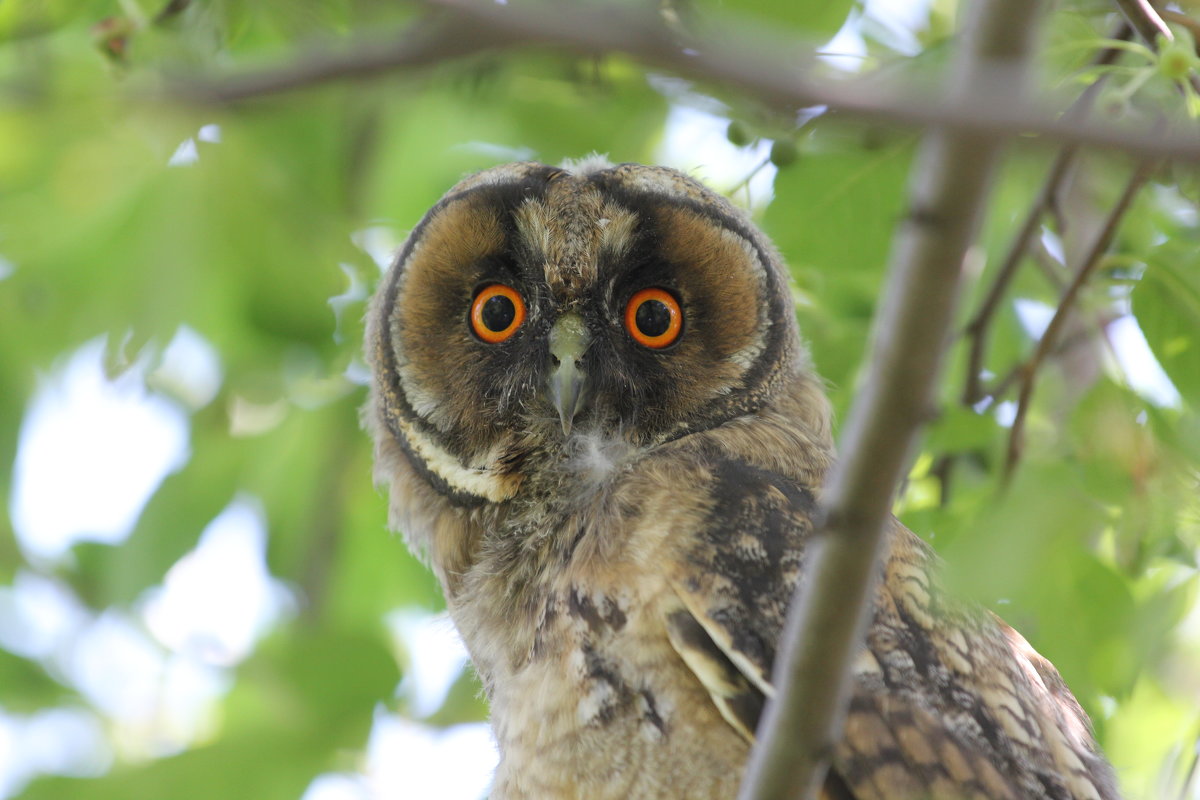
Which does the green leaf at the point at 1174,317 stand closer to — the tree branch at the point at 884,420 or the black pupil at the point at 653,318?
the black pupil at the point at 653,318

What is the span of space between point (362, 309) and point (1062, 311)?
2062mm

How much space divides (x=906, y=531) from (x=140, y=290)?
1.92 m

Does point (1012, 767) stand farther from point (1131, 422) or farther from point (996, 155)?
point (996, 155)

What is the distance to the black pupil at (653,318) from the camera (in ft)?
9.36

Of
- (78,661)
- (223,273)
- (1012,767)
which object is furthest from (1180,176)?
(78,661)

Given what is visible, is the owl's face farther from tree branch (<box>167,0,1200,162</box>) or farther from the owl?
tree branch (<box>167,0,1200,162</box>)

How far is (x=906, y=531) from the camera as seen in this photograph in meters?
2.65

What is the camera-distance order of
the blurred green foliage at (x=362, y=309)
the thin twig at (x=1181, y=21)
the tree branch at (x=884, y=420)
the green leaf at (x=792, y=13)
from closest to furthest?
the tree branch at (x=884, y=420) → the blurred green foliage at (x=362, y=309) → the green leaf at (x=792, y=13) → the thin twig at (x=1181, y=21)

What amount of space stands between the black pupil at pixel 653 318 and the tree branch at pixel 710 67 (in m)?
2.05

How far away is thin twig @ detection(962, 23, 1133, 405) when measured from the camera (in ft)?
10.2

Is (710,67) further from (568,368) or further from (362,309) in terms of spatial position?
(362,309)

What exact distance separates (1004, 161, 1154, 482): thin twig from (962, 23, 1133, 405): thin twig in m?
0.23

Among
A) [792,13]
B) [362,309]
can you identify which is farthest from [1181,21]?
[362,309]

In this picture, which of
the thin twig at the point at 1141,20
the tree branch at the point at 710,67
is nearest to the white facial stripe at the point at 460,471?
the thin twig at the point at 1141,20
